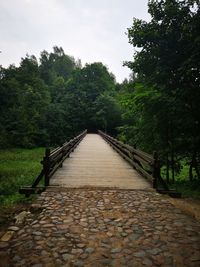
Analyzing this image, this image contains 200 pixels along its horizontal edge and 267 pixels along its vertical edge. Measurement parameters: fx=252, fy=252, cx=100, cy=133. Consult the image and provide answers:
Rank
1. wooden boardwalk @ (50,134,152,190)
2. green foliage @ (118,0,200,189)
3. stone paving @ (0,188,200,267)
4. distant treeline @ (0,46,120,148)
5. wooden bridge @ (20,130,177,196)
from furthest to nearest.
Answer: distant treeline @ (0,46,120,148), green foliage @ (118,0,200,189), wooden boardwalk @ (50,134,152,190), wooden bridge @ (20,130,177,196), stone paving @ (0,188,200,267)

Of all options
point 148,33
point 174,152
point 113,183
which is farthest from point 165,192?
point 148,33

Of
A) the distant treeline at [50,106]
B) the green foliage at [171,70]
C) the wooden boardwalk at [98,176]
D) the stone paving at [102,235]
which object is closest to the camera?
the stone paving at [102,235]

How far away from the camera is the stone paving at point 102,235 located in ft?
11.6

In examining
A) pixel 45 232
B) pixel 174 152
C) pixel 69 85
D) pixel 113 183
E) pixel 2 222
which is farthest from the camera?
pixel 69 85

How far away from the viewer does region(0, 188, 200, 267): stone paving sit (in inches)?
139

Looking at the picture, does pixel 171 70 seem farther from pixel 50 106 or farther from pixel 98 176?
pixel 50 106

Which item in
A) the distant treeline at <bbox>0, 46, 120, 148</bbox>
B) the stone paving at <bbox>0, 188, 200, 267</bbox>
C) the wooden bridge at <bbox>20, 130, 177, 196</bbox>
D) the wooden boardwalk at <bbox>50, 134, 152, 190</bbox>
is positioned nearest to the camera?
the stone paving at <bbox>0, 188, 200, 267</bbox>

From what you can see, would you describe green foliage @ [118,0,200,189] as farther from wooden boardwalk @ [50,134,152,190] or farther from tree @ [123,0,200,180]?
wooden boardwalk @ [50,134,152,190]

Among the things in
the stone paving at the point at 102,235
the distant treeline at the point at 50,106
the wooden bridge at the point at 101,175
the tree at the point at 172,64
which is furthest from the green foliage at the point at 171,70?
the distant treeline at the point at 50,106

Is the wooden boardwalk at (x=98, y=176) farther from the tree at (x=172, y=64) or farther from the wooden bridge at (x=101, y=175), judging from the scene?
the tree at (x=172, y=64)

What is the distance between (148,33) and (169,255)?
7.35 m

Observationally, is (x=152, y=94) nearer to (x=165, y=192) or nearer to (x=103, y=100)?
(x=165, y=192)

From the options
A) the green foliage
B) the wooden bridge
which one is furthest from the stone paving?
the green foliage

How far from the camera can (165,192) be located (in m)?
7.04
